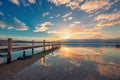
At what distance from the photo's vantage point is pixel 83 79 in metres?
5.53

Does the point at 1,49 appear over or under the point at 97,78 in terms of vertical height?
over

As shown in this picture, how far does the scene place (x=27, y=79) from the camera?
17.6ft

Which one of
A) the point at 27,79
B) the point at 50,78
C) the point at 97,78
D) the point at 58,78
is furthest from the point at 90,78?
the point at 27,79

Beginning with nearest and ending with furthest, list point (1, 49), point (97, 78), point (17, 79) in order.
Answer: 1. point (17, 79)
2. point (97, 78)
3. point (1, 49)

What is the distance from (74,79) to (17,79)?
2690 mm

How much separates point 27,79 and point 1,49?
5.75 metres

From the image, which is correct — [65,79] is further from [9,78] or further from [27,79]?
[9,78]

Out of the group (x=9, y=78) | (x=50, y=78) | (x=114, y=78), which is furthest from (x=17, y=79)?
(x=114, y=78)

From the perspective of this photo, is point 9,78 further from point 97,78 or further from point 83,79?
point 97,78

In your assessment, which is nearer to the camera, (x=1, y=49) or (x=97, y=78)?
(x=97, y=78)

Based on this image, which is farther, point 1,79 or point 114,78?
point 114,78

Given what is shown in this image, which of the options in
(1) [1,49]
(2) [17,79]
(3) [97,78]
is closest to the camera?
(2) [17,79]

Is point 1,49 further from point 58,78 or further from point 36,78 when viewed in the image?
point 58,78

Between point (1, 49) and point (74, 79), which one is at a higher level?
point (1, 49)
